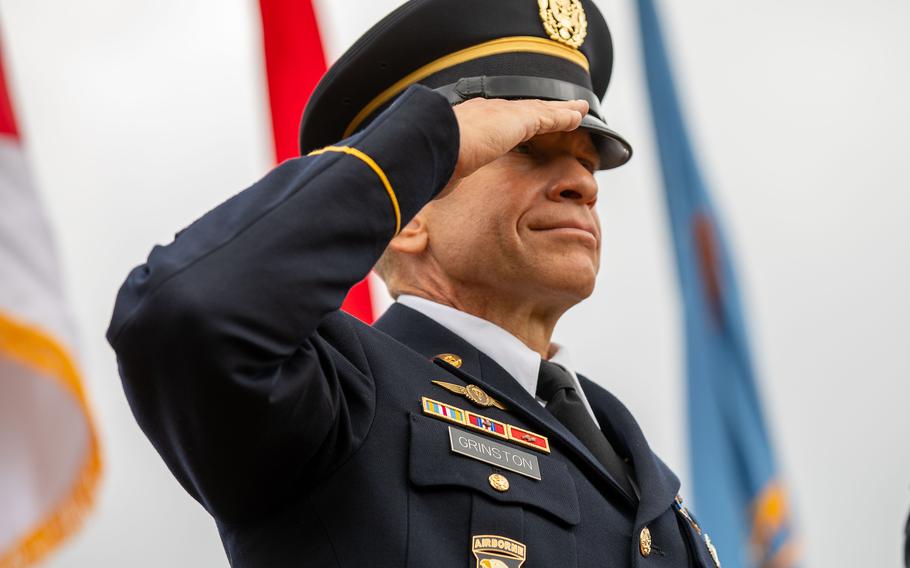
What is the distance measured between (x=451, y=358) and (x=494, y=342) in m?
0.17

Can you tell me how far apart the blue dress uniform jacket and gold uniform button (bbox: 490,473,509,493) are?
1cm

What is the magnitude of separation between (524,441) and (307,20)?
3.03 metres

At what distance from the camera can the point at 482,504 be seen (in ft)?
6.75

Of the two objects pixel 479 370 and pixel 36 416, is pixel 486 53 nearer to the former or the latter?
pixel 479 370

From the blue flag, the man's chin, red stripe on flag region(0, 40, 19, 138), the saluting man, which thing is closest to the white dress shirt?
the saluting man

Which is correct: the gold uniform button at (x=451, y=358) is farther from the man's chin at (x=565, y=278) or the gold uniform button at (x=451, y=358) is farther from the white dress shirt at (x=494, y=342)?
the man's chin at (x=565, y=278)

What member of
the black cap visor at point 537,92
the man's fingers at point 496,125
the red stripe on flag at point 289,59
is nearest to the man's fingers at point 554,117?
the man's fingers at point 496,125

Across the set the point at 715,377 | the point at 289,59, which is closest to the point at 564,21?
the point at 289,59

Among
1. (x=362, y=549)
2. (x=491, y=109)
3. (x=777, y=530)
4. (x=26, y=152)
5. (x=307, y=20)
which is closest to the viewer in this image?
(x=362, y=549)

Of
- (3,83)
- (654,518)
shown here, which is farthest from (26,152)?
(654,518)

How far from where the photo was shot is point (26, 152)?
2926 millimetres

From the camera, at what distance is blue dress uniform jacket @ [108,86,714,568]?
1687 mm

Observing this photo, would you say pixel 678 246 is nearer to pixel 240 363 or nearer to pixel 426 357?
pixel 426 357

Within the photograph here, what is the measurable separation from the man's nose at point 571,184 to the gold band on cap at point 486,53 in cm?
28
